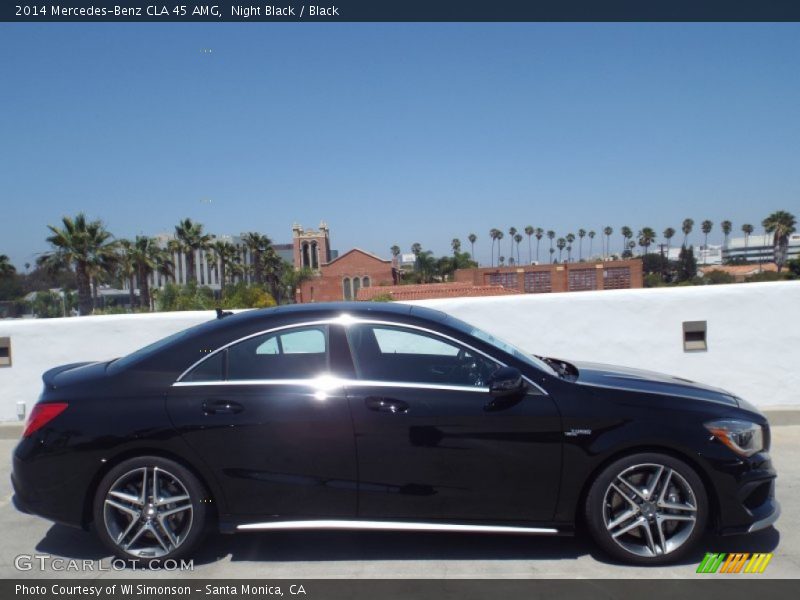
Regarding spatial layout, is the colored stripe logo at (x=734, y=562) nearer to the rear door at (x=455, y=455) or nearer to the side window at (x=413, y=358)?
the rear door at (x=455, y=455)

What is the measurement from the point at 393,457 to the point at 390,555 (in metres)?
0.68

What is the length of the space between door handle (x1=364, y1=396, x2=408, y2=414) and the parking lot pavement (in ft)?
3.03

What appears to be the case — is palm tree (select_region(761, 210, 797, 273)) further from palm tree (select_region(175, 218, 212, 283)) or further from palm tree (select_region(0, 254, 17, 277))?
palm tree (select_region(0, 254, 17, 277))

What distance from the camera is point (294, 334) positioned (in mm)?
4258

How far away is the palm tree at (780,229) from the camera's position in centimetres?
7644

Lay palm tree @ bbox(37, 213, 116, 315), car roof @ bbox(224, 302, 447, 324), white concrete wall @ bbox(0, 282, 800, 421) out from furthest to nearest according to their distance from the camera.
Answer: palm tree @ bbox(37, 213, 116, 315) < white concrete wall @ bbox(0, 282, 800, 421) < car roof @ bbox(224, 302, 447, 324)

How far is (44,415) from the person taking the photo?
4102 millimetres

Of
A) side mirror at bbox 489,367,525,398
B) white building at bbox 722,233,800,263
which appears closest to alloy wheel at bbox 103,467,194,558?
side mirror at bbox 489,367,525,398

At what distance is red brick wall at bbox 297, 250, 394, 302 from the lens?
98.7 m

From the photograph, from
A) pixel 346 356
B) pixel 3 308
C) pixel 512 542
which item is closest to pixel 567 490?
pixel 512 542

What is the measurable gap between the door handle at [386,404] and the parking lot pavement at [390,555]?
923mm

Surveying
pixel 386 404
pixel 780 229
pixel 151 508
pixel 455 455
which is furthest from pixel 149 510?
pixel 780 229

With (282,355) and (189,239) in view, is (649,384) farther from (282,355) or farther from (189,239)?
(189,239)

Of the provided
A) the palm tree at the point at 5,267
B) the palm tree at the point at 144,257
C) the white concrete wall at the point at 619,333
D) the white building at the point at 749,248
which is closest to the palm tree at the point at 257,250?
the palm tree at the point at 144,257
